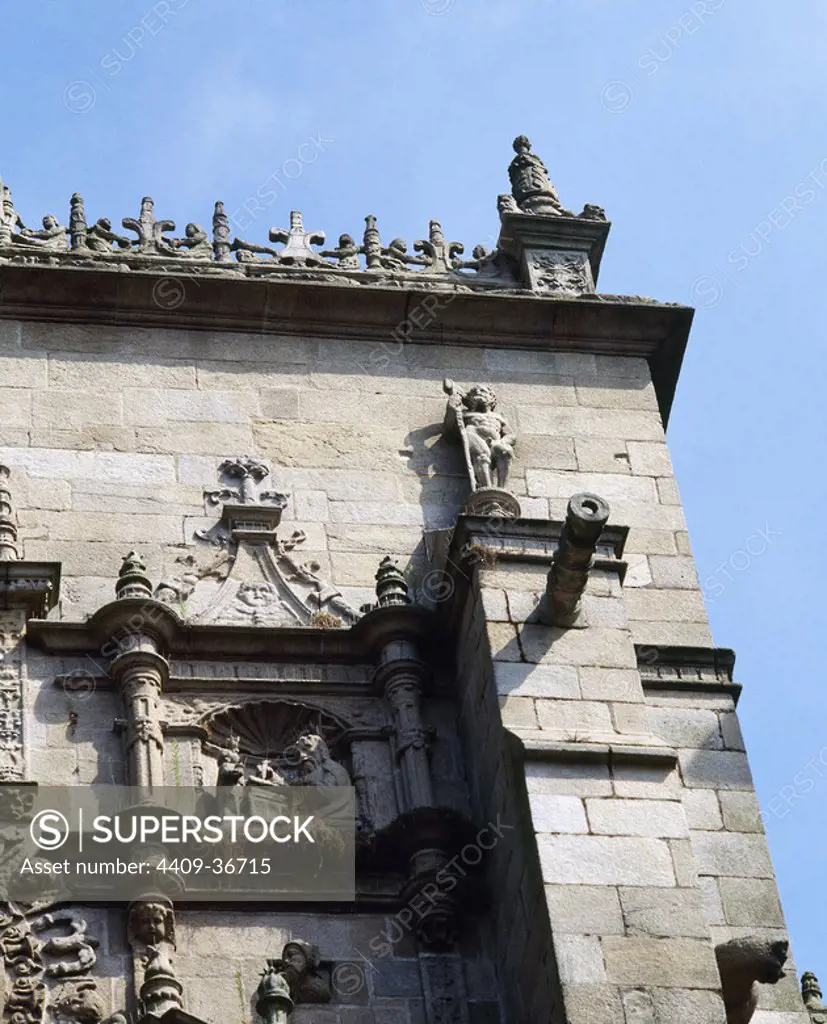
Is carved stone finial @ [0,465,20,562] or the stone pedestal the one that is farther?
the stone pedestal

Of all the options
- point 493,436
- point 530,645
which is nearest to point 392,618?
point 530,645

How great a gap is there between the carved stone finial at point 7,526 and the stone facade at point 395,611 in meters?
0.04

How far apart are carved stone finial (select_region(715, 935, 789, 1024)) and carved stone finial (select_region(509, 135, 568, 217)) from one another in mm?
7442

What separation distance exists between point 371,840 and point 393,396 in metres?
4.16

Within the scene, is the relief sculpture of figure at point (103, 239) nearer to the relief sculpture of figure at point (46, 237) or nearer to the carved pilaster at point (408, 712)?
the relief sculpture of figure at point (46, 237)

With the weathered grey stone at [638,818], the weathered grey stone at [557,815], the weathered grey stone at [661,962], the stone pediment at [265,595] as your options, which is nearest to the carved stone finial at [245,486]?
the stone pediment at [265,595]

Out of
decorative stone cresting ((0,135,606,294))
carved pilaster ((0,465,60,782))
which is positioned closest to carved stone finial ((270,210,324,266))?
decorative stone cresting ((0,135,606,294))

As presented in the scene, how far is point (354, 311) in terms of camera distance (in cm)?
1770

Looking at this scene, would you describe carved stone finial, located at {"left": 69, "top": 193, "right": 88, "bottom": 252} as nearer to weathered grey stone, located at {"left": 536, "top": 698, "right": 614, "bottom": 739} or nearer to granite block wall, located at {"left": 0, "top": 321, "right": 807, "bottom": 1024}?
granite block wall, located at {"left": 0, "top": 321, "right": 807, "bottom": 1024}

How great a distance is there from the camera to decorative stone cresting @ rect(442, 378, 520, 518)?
16.2 metres

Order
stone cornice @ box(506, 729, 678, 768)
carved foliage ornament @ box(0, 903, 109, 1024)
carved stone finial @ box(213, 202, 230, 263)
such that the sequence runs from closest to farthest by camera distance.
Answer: carved foliage ornament @ box(0, 903, 109, 1024) → stone cornice @ box(506, 729, 678, 768) → carved stone finial @ box(213, 202, 230, 263)

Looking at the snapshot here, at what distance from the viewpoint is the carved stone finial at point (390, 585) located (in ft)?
50.3

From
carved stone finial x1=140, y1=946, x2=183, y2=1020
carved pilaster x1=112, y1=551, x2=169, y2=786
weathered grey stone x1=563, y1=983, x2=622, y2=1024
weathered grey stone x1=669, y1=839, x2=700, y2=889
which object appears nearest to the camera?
weathered grey stone x1=563, y1=983, x2=622, y2=1024

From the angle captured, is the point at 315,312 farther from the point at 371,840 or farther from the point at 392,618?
the point at 371,840
